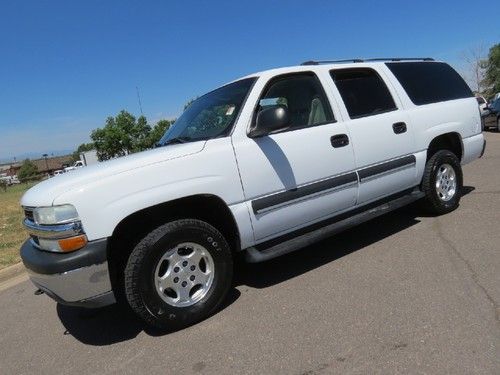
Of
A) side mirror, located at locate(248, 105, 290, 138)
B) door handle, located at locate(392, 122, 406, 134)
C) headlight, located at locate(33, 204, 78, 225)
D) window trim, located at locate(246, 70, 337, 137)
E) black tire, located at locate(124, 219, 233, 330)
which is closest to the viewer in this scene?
headlight, located at locate(33, 204, 78, 225)

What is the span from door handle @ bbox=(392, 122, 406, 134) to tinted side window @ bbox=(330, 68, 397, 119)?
0.61 feet

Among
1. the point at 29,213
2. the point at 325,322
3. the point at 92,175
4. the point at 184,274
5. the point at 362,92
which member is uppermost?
the point at 362,92

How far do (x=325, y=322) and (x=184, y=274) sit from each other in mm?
1144

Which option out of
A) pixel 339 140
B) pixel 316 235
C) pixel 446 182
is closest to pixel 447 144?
pixel 446 182

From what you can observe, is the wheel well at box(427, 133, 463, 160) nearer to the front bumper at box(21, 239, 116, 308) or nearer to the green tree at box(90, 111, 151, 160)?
the front bumper at box(21, 239, 116, 308)

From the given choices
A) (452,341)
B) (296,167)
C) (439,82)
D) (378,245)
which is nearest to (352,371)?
(452,341)

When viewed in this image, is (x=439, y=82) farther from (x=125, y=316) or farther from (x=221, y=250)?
(x=125, y=316)

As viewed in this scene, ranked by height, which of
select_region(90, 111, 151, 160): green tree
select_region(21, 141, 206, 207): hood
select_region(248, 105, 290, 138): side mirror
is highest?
select_region(90, 111, 151, 160): green tree

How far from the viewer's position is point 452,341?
9.79ft

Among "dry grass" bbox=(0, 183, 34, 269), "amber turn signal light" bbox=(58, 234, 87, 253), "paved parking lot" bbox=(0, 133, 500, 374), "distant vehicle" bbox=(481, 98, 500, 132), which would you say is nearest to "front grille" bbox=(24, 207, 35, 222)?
"amber turn signal light" bbox=(58, 234, 87, 253)

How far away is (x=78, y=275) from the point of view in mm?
3270

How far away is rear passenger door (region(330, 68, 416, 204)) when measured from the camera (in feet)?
15.3

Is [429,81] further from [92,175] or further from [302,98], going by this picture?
[92,175]

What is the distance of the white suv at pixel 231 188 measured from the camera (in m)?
3.34
